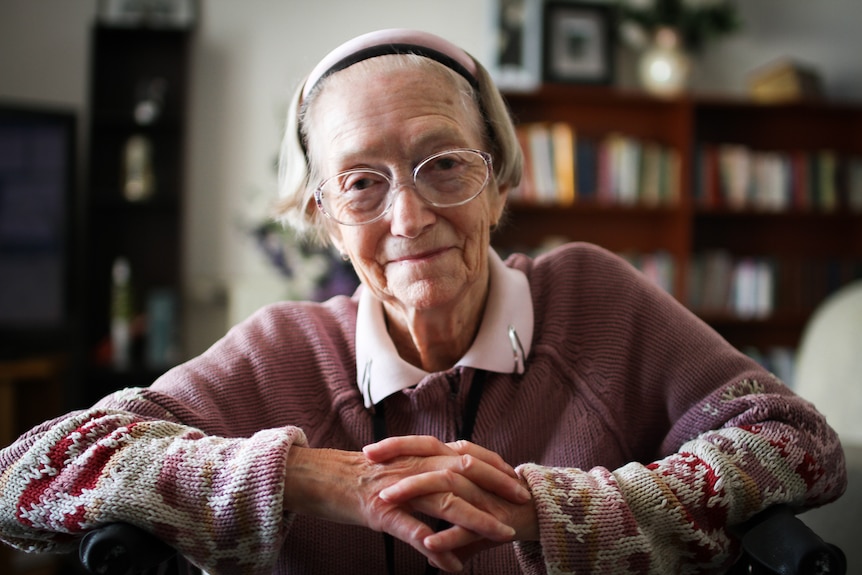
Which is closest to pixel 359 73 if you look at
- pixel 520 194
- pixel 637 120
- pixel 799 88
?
pixel 520 194

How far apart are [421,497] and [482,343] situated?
13.0 inches

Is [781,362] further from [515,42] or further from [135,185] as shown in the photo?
[135,185]

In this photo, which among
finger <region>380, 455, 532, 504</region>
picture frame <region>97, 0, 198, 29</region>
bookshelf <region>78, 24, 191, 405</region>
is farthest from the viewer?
picture frame <region>97, 0, 198, 29</region>

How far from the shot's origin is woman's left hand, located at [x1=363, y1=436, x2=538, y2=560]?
0.92m

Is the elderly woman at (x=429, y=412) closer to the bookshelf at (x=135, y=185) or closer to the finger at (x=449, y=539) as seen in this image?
the finger at (x=449, y=539)

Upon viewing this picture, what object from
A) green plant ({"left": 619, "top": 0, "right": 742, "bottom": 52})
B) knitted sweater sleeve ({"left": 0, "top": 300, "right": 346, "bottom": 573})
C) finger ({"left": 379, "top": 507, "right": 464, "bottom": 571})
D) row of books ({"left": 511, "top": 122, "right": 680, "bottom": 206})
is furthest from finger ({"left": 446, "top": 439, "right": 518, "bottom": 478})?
green plant ({"left": 619, "top": 0, "right": 742, "bottom": 52})

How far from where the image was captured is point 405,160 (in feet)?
3.68

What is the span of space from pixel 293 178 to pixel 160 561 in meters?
0.72

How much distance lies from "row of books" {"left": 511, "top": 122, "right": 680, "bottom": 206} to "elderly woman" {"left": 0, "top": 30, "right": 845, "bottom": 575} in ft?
7.41

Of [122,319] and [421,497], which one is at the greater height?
[421,497]

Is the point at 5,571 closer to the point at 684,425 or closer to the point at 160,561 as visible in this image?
the point at 160,561

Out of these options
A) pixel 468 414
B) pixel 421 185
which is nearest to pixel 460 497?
pixel 468 414

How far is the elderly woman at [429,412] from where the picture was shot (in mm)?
914

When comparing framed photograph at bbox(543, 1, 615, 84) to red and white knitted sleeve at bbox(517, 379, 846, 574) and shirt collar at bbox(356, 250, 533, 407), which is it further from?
red and white knitted sleeve at bbox(517, 379, 846, 574)
